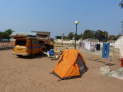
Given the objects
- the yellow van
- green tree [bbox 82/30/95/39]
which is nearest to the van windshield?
the yellow van

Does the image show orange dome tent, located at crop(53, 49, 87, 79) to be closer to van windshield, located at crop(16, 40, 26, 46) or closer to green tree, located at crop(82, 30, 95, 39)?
van windshield, located at crop(16, 40, 26, 46)

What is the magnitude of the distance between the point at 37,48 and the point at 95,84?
1148 cm

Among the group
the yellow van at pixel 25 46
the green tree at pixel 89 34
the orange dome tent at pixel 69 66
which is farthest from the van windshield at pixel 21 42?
the green tree at pixel 89 34

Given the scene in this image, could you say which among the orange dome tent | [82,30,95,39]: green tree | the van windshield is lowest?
the orange dome tent

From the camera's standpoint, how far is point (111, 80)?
934 centimetres

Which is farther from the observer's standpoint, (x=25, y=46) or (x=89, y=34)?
(x=89, y=34)

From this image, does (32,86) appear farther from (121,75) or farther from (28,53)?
(28,53)

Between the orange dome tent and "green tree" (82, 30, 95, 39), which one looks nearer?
the orange dome tent

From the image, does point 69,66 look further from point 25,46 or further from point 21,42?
point 21,42

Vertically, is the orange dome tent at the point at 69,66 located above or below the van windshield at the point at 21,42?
below

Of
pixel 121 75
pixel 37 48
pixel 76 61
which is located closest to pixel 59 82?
pixel 76 61

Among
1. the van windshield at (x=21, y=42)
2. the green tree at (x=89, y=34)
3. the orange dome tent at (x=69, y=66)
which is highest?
the green tree at (x=89, y=34)

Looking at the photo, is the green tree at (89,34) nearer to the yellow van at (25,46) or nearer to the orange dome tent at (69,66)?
the yellow van at (25,46)

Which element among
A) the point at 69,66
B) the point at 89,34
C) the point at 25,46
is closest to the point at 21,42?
the point at 25,46
